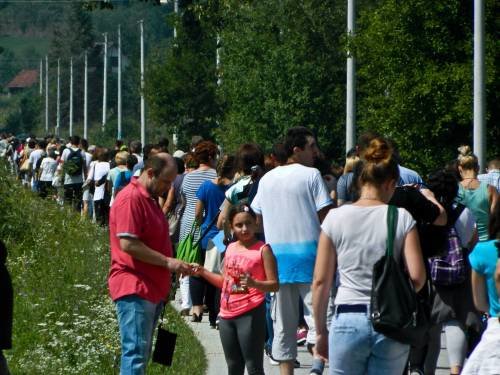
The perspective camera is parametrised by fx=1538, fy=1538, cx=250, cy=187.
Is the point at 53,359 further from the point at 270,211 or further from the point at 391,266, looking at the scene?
the point at 391,266

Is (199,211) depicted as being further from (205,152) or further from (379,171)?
(379,171)

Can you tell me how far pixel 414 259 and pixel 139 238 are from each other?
2311mm

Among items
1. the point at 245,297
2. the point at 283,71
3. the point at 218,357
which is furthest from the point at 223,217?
the point at 283,71

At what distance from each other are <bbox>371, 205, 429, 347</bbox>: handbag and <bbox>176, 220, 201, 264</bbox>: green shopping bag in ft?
23.7

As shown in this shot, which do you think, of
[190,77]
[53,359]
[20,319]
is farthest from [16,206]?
[190,77]

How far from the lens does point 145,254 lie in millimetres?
8617

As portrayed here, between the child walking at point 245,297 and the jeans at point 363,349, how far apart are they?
7.33 feet

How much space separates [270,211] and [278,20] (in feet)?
113

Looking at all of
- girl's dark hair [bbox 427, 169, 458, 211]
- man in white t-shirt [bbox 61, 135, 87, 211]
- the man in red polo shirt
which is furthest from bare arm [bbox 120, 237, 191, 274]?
man in white t-shirt [bbox 61, 135, 87, 211]

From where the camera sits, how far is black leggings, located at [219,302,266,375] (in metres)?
9.09

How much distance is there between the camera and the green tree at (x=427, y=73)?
2448cm

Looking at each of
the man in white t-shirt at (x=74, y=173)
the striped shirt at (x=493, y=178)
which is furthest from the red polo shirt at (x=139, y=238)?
the man in white t-shirt at (x=74, y=173)

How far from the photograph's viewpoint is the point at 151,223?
8750mm

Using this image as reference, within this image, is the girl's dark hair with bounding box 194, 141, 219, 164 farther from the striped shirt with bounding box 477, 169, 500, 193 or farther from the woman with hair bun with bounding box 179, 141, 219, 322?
the striped shirt with bounding box 477, 169, 500, 193
